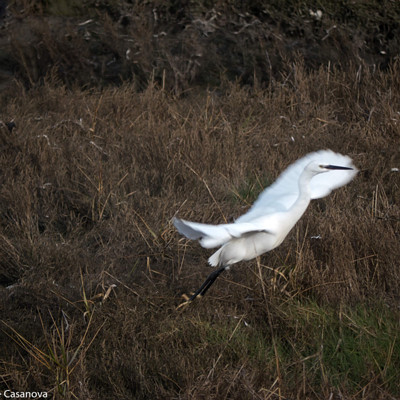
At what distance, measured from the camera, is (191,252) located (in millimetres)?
3156

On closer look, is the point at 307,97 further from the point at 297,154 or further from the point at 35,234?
the point at 35,234

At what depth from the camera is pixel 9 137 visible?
163 inches

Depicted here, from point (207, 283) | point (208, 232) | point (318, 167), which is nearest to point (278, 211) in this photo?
point (318, 167)

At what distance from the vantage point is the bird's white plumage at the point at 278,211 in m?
2.21

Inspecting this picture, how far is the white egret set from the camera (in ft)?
7.63

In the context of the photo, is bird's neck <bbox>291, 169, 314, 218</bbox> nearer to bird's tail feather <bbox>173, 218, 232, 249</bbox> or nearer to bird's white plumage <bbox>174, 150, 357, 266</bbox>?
bird's white plumage <bbox>174, 150, 357, 266</bbox>

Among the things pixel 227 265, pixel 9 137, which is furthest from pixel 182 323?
pixel 9 137

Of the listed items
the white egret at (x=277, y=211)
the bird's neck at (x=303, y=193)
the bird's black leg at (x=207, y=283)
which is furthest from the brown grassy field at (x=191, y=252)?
the bird's neck at (x=303, y=193)

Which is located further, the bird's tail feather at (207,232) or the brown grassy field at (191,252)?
the brown grassy field at (191,252)

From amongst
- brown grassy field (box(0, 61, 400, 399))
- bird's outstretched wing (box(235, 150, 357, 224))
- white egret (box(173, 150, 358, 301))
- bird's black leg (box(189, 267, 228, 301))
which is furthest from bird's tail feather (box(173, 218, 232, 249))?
bird's black leg (box(189, 267, 228, 301))

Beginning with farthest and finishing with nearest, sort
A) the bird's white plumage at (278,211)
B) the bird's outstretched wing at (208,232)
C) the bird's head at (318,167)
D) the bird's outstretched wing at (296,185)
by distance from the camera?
the bird's outstretched wing at (296,185)
the bird's head at (318,167)
the bird's white plumage at (278,211)
the bird's outstretched wing at (208,232)

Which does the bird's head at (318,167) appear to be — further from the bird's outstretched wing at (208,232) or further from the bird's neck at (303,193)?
the bird's outstretched wing at (208,232)

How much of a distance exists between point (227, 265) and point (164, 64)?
333 cm

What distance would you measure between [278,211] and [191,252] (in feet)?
2.35
